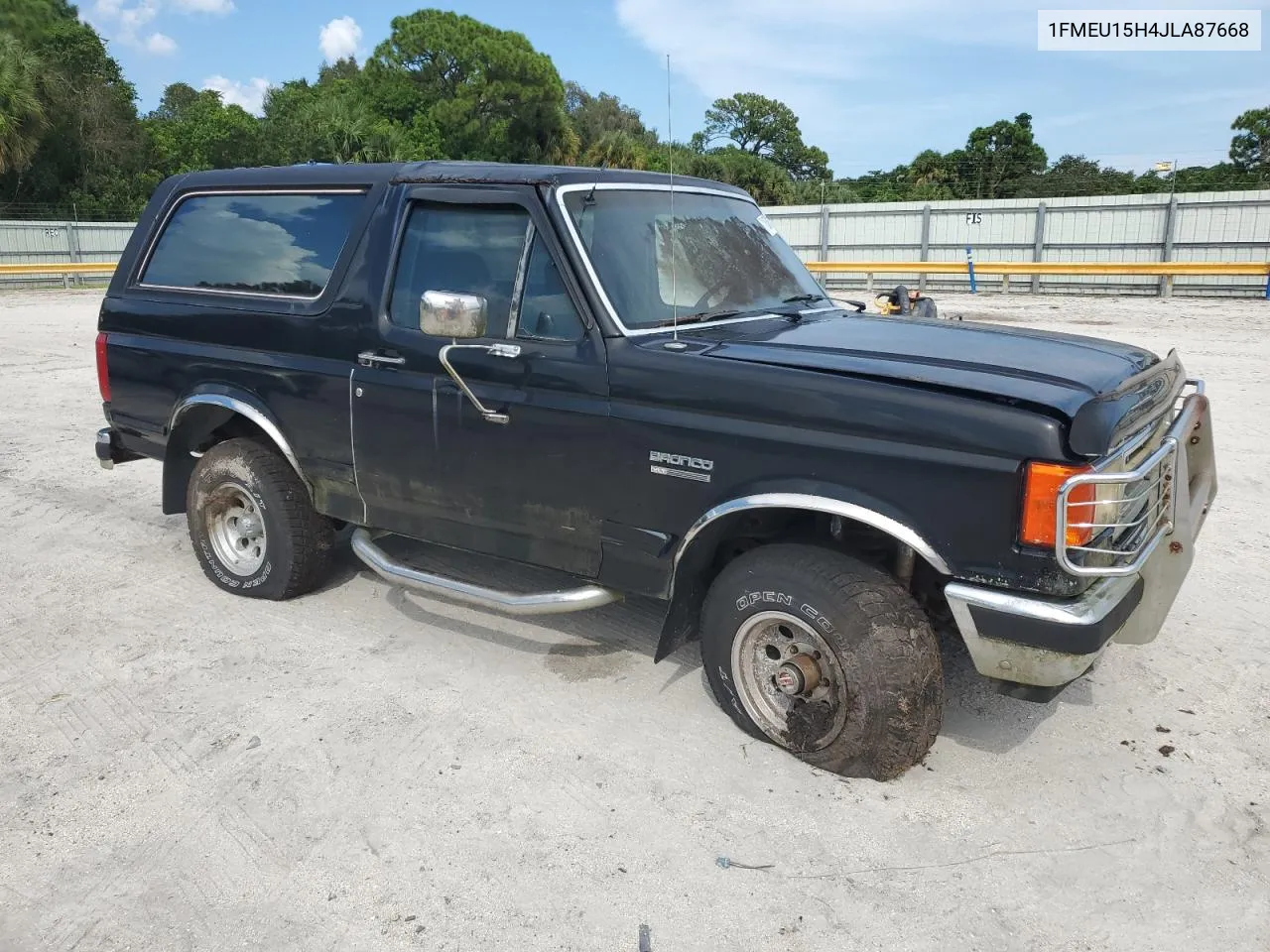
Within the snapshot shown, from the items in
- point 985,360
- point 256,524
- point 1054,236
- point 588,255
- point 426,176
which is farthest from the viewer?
point 1054,236

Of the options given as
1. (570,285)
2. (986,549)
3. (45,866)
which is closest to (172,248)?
(570,285)

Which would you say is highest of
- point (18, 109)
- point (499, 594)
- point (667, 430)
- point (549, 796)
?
A: point (18, 109)

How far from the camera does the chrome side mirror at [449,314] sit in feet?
11.6

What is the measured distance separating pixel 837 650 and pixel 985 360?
1130 mm

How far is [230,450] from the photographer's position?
5.03 m

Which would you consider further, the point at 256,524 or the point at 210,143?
the point at 210,143

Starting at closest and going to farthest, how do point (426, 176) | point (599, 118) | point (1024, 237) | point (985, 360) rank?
1. point (985, 360)
2. point (426, 176)
3. point (1024, 237)
4. point (599, 118)

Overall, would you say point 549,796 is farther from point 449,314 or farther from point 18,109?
point 18,109

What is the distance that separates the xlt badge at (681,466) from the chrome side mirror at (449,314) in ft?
2.66

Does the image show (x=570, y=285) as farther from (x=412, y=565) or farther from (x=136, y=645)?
(x=136, y=645)

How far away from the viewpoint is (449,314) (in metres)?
3.53

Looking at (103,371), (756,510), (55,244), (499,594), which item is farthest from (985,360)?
(55,244)

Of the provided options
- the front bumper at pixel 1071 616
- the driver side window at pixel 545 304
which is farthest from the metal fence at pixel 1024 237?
the driver side window at pixel 545 304

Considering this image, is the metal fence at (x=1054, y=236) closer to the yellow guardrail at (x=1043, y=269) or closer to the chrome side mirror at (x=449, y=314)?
the yellow guardrail at (x=1043, y=269)
